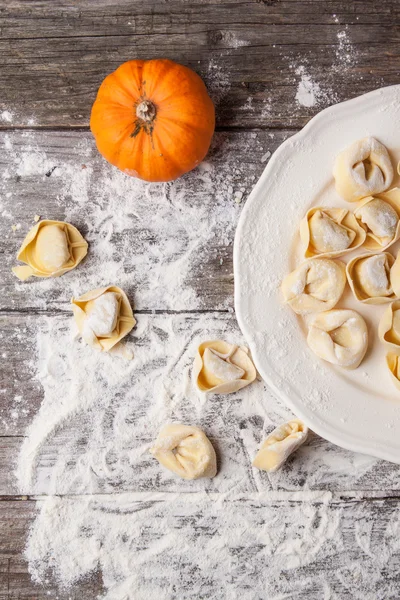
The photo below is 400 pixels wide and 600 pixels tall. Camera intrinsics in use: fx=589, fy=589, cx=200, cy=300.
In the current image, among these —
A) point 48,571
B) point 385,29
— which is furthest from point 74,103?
point 48,571

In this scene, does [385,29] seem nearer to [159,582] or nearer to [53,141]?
[53,141]

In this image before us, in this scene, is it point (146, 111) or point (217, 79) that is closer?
point (146, 111)

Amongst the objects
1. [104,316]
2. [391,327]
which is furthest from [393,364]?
[104,316]

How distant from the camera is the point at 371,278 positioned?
3.58 ft

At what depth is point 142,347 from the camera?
3.84 feet

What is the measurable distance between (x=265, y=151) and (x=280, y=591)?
87cm

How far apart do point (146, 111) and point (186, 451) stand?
0.64m

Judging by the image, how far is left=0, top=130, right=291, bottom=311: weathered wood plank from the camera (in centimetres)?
117

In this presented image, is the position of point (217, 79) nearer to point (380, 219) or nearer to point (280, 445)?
point (380, 219)

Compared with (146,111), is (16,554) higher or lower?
lower

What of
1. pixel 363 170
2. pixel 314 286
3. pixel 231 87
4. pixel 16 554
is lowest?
pixel 16 554

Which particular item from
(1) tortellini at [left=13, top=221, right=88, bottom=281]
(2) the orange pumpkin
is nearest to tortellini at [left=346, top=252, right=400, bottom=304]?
(2) the orange pumpkin

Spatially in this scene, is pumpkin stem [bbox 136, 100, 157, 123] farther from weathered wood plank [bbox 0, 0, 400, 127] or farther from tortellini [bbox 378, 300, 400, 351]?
tortellini [bbox 378, 300, 400, 351]

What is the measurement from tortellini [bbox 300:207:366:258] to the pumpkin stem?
33 centimetres
